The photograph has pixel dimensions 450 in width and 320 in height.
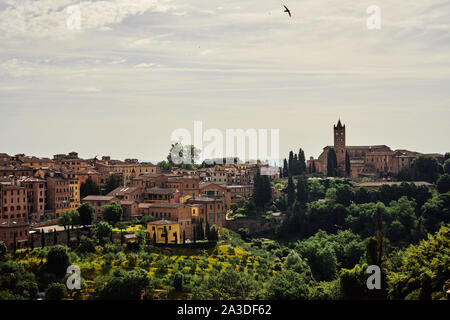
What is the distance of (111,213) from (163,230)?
13.7ft

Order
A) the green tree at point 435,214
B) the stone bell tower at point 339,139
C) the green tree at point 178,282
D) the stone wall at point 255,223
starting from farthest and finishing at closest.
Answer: the stone bell tower at point 339,139 → the stone wall at point 255,223 → the green tree at point 435,214 → the green tree at point 178,282

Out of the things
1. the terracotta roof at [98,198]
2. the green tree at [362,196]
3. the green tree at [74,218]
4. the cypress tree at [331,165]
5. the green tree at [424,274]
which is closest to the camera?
the green tree at [424,274]


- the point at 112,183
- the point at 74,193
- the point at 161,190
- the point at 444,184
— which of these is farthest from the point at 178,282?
the point at 444,184

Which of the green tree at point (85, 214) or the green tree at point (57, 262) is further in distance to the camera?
the green tree at point (85, 214)

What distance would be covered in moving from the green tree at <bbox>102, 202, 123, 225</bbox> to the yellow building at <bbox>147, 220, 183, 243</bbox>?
9.47ft

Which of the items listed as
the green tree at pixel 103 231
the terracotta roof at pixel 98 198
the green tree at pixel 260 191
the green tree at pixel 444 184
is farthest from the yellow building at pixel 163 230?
the green tree at pixel 444 184

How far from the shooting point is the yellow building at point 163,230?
36.4 m

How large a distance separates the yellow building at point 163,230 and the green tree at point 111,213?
2.89 m

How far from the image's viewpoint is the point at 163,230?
36.6 meters

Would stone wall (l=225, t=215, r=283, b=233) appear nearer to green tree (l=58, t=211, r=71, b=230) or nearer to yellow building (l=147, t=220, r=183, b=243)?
yellow building (l=147, t=220, r=183, b=243)

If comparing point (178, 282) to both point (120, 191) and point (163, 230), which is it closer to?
point (163, 230)

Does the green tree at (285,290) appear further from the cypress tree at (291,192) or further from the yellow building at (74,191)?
the cypress tree at (291,192)
